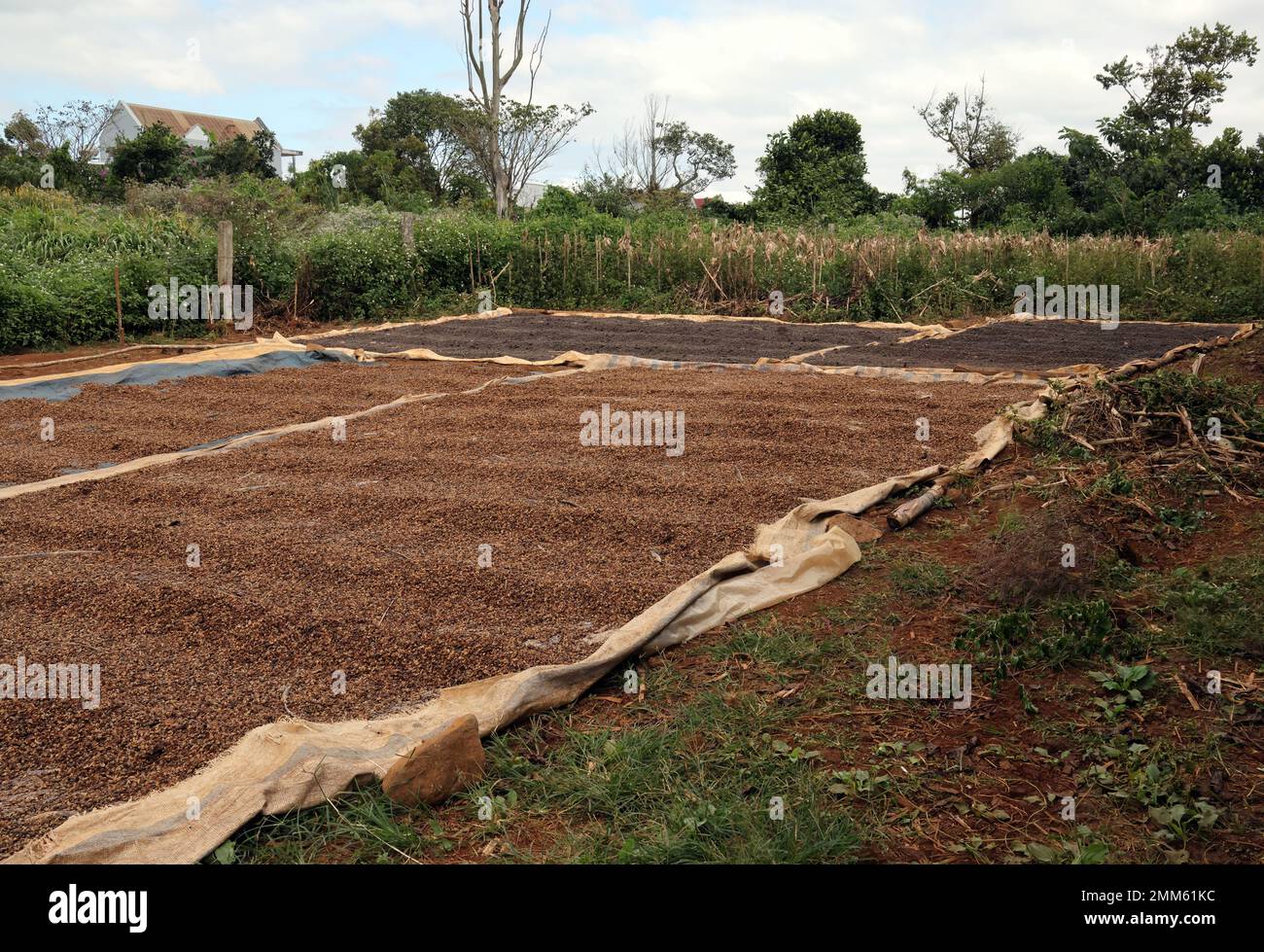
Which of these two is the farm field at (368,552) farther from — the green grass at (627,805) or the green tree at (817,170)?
the green tree at (817,170)

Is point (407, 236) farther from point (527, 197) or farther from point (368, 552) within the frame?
point (527, 197)

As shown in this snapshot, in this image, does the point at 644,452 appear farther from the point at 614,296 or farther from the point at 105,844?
the point at 614,296

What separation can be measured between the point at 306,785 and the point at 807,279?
12.3 m

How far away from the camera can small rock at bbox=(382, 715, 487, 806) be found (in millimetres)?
2285

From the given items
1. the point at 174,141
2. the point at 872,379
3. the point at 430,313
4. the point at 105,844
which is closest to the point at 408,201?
the point at 174,141

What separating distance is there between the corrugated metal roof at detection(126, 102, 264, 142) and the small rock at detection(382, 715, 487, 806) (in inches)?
1460

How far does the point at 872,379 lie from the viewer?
7.90m

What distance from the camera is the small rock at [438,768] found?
2.29 m

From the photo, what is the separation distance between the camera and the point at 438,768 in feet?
7.58

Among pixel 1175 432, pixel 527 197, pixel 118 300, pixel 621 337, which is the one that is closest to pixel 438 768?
pixel 1175 432

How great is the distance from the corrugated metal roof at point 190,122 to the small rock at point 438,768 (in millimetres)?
37089

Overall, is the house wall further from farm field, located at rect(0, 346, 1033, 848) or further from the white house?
farm field, located at rect(0, 346, 1033, 848)


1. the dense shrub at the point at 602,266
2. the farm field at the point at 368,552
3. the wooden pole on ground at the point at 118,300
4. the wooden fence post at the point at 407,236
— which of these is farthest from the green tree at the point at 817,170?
the farm field at the point at 368,552

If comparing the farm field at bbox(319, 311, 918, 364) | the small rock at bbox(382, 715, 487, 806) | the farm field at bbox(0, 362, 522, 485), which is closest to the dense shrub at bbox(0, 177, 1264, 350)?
the farm field at bbox(319, 311, 918, 364)
